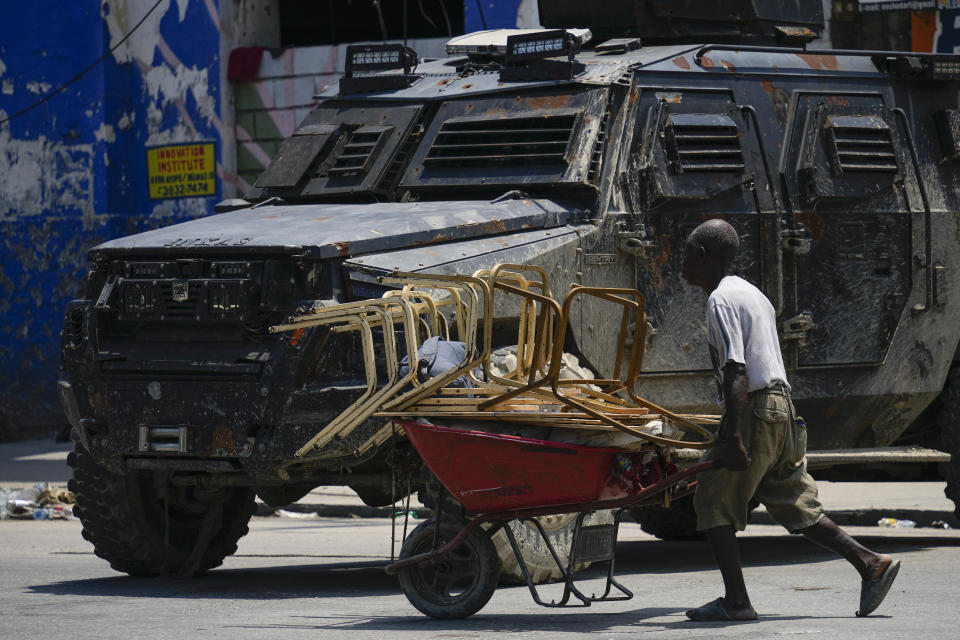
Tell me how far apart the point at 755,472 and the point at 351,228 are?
2.33 m

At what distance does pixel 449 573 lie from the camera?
21.8 feet

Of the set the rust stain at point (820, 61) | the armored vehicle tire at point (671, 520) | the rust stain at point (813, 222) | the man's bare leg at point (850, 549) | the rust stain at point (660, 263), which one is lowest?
the armored vehicle tire at point (671, 520)

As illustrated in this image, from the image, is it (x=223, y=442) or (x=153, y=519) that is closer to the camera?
(x=223, y=442)

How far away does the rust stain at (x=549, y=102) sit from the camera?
→ 8750 mm

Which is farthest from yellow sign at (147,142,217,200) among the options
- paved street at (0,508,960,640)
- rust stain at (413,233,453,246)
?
rust stain at (413,233,453,246)

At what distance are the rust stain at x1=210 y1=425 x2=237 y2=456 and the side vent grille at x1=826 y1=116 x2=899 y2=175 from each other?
3569mm

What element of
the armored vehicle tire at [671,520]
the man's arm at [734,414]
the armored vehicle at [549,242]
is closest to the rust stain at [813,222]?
the armored vehicle at [549,242]

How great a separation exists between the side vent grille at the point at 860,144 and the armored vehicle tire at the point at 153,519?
3490 mm

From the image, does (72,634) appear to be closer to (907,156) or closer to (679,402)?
(679,402)

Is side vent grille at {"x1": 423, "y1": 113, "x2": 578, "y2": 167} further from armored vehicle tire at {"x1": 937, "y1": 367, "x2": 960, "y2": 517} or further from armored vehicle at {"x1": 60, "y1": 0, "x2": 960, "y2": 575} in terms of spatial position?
armored vehicle tire at {"x1": 937, "y1": 367, "x2": 960, "y2": 517}

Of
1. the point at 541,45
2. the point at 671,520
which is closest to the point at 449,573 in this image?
the point at 541,45

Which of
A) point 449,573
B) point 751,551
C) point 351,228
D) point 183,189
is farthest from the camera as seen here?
point 183,189

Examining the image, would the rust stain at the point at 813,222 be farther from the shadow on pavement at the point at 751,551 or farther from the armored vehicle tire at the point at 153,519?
the armored vehicle tire at the point at 153,519

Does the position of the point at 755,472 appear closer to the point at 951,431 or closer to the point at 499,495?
the point at 499,495
